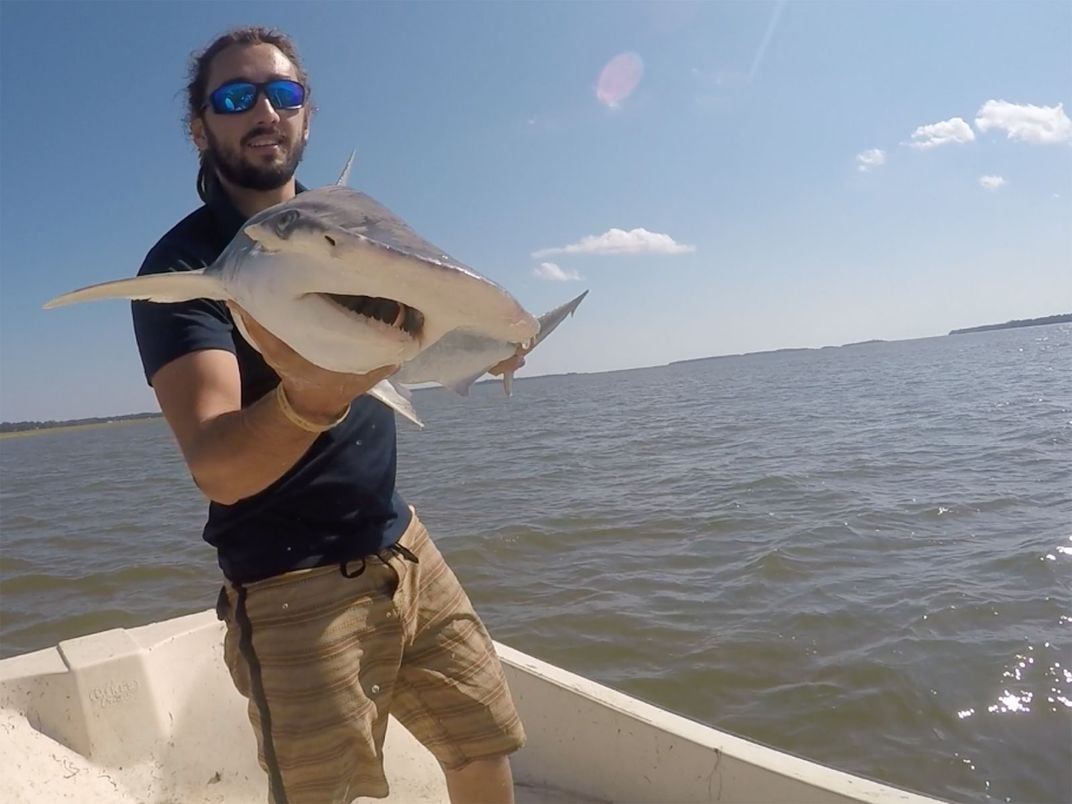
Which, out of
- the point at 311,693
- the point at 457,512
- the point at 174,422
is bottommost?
the point at 457,512

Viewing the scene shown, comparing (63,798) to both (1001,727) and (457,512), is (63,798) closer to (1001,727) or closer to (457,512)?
(1001,727)

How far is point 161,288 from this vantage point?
55.1 inches

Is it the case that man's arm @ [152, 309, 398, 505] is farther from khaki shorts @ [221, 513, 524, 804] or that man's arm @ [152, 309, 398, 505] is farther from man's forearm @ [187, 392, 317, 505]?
khaki shorts @ [221, 513, 524, 804]

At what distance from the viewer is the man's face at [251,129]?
207 cm

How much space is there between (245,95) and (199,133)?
0.75ft

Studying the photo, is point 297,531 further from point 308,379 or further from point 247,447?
point 308,379

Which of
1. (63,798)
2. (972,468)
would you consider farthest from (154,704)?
(972,468)

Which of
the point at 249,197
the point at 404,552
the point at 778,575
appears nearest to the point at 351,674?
the point at 404,552

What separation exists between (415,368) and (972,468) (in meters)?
10.4

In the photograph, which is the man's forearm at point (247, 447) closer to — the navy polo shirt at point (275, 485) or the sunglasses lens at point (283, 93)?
the navy polo shirt at point (275, 485)

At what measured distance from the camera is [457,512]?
33.4 feet

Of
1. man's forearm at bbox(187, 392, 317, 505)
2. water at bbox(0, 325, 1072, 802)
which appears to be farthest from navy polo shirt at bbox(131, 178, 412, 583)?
water at bbox(0, 325, 1072, 802)

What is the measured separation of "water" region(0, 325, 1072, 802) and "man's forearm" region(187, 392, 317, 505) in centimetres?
386

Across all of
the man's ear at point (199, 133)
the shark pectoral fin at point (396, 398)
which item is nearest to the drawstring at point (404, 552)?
the shark pectoral fin at point (396, 398)
